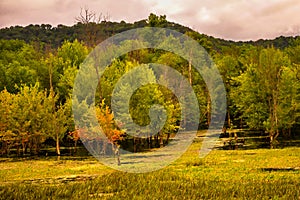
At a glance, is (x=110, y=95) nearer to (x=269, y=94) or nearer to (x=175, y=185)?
(x=269, y=94)

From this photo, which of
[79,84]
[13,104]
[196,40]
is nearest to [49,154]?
[13,104]

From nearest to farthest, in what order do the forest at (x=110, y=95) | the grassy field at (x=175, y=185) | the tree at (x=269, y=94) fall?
1. the grassy field at (x=175, y=185)
2. the forest at (x=110, y=95)
3. the tree at (x=269, y=94)

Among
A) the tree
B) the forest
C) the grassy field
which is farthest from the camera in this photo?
the tree

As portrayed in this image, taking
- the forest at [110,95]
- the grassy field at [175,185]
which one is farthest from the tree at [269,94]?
the grassy field at [175,185]

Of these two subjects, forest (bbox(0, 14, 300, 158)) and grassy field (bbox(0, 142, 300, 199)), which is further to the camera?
forest (bbox(0, 14, 300, 158))

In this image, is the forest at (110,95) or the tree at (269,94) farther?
the tree at (269,94)

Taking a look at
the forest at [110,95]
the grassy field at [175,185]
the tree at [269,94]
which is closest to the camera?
the grassy field at [175,185]

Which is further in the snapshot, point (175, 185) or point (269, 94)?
point (269, 94)

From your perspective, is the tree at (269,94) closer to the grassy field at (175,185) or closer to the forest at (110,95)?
the forest at (110,95)

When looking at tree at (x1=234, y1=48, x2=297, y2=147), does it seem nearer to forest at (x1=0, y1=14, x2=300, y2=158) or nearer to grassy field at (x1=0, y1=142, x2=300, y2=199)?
forest at (x1=0, y1=14, x2=300, y2=158)

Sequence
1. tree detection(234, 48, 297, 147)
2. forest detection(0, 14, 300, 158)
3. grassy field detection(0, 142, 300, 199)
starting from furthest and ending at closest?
tree detection(234, 48, 297, 147)
forest detection(0, 14, 300, 158)
grassy field detection(0, 142, 300, 199)

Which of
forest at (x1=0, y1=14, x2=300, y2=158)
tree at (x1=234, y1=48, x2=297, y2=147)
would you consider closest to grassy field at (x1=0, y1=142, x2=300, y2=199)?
forest at (x1=0, y1=14, x2=300, y2=158)

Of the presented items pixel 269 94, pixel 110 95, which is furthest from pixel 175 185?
pixel 269 94

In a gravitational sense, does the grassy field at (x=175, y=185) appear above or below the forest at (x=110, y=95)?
below
